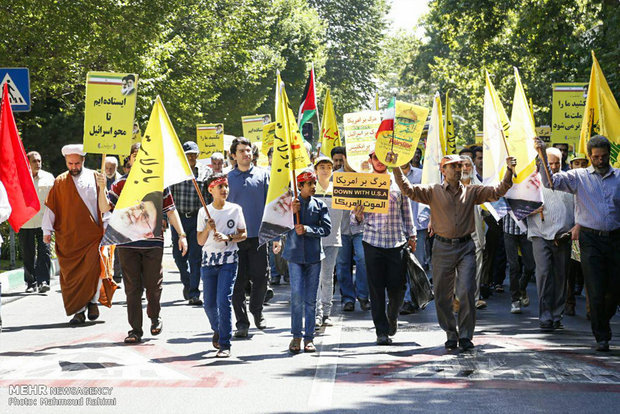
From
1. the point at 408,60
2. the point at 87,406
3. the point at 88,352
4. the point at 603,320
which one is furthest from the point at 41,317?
the point at 408,60

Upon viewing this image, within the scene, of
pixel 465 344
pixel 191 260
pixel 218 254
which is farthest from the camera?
pixel 191 260

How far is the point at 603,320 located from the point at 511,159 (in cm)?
183

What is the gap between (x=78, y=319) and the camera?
11438 mm

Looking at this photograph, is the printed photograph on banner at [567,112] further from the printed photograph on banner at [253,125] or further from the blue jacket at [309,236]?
the printed photograph on banner at [253,125]

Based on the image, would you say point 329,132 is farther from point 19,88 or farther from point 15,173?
point 15,173

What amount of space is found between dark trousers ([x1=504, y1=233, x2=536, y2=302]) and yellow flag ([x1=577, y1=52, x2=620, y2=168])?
2049mm

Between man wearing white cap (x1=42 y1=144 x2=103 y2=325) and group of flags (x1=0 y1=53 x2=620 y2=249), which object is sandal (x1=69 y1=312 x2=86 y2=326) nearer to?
man wearing white cap (x1=42 y1=144 x2=103 y2=325)

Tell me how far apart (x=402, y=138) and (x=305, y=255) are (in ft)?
5.02

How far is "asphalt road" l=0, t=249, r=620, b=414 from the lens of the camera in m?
7.04

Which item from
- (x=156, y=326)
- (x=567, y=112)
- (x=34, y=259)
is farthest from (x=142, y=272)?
(x=567, y=112)

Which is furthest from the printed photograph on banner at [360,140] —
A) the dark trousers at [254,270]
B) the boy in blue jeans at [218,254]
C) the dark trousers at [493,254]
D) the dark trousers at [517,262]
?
Answer: the dark trousers at [493,254]

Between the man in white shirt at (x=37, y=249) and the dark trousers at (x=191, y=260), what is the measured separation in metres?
2.15

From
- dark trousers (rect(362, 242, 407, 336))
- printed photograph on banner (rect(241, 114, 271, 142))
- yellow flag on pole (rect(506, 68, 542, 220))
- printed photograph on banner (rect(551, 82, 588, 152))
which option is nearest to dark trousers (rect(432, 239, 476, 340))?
dark trousers (rect(362, 242, 407, 336))

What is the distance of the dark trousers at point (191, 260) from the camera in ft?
43.8
